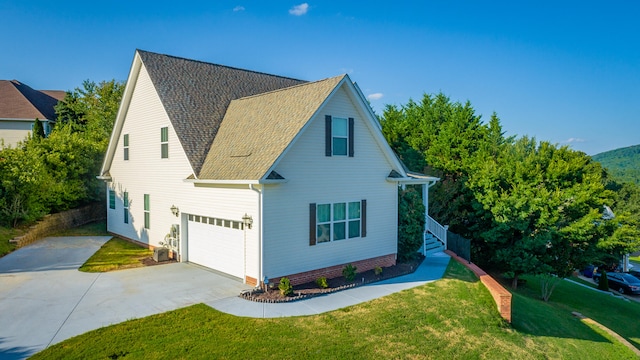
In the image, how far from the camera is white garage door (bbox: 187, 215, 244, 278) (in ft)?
43.4

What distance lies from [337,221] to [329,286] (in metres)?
2.35

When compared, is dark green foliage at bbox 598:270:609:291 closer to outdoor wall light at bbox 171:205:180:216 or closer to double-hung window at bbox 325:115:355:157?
double-hung window at bbox 325:115:355:157

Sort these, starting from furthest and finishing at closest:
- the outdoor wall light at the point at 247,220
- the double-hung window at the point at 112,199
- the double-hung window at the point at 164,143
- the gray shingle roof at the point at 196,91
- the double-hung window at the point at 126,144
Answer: the double-hung window at the point at 112,199 < the double-hung window at the point at 126,144 < the double-hung window at the point at 164,143 < the gray shingle roof at the point at 196,91 < the outdoor wall light at the point at 247,220

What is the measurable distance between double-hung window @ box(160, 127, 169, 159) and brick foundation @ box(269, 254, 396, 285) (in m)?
7.87

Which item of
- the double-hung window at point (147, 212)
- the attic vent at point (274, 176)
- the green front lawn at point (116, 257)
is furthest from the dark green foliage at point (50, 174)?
the attic vent at point (274, 176)

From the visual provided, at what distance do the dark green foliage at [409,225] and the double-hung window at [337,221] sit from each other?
2.48 metres

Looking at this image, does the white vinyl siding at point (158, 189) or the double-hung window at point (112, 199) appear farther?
the double-hung window at point (112, 199)

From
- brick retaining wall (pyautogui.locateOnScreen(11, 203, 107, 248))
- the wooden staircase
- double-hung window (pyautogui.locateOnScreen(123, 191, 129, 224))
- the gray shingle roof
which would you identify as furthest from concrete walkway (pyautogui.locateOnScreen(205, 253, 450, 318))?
brick retaining wall (pyautogui.locateOnScreen(11, 203, 107, 248))

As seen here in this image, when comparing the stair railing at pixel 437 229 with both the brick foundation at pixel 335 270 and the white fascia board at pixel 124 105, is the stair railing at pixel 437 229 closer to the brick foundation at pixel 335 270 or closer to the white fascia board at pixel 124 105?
the brick foundation at pixel 335 270

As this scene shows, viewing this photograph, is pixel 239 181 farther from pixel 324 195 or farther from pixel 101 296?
pixel 101 296

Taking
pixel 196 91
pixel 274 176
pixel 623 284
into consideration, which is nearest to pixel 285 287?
pixel 274 176

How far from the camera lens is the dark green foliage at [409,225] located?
54.7 feet

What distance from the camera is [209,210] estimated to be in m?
14.3

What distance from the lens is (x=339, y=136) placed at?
14.2m
